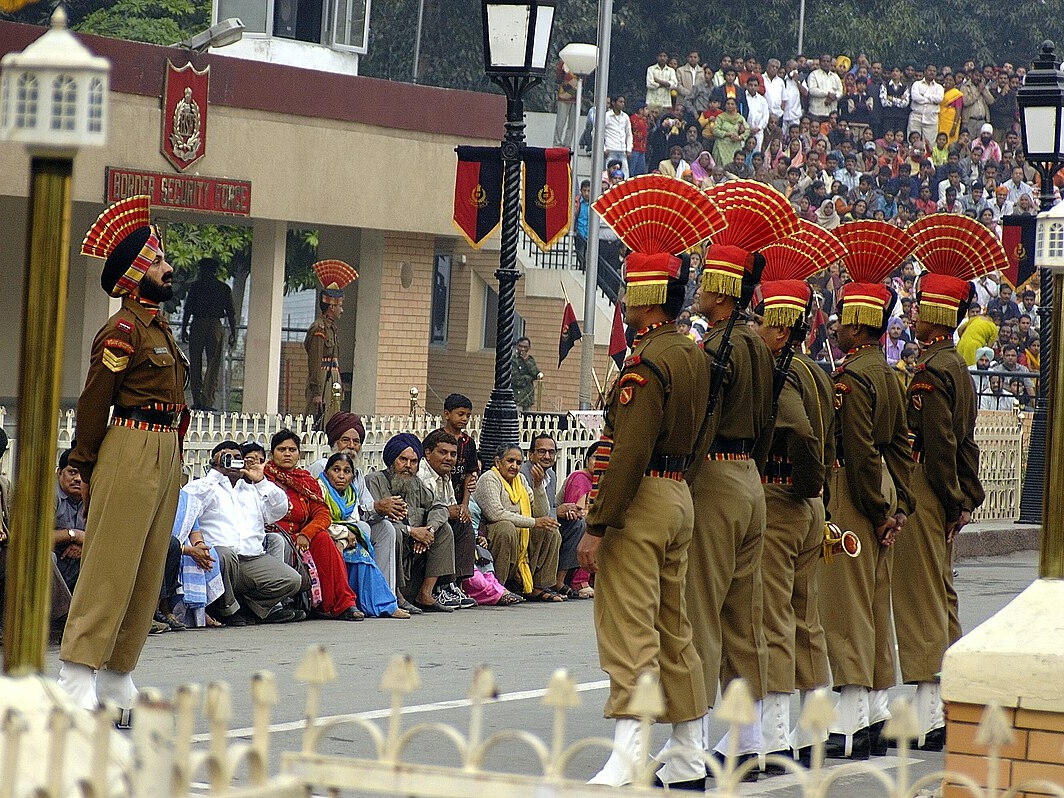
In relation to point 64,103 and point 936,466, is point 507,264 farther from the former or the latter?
point 64,103

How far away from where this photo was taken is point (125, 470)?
26.9ft

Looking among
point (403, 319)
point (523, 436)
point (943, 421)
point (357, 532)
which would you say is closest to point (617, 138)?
point (403, 319)

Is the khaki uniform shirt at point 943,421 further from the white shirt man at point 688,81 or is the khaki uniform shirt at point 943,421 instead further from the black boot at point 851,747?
the white shirt man at point 688,81

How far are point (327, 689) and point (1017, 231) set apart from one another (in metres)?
12.0

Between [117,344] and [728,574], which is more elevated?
[117,344]

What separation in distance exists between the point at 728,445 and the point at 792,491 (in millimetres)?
715

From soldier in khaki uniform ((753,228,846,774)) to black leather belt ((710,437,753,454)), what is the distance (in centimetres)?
26

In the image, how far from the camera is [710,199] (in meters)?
7.74

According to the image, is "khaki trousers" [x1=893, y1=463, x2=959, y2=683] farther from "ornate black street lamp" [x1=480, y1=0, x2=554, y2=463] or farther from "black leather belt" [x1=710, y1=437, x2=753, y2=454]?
"ornate black street lamp" [x1=480, y1=0, x2=554, y2=463]

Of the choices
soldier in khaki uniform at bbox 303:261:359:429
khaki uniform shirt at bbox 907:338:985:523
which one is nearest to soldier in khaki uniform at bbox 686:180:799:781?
khaki uniform shirt at bbox 907:338:985:523

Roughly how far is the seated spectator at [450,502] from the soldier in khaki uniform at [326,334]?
7868mm

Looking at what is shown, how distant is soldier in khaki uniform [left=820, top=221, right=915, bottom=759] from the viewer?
8812mm

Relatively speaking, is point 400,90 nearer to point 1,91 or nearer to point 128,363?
point 128,363

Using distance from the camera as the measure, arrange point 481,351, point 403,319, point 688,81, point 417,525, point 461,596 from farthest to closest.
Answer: point 688,81, point 481,351, point 403,319, point 461,596, point 417,525
